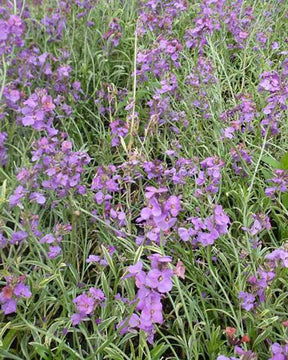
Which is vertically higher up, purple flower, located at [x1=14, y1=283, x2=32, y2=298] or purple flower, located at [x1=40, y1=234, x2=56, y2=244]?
purple flower, located at [x1=14, y1=283, x2=32, y2=298]

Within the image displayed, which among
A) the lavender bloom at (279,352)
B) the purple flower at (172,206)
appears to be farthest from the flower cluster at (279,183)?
the lavender bloom at (279,352)

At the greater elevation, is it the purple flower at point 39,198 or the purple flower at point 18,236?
the purple flower at point 39,198

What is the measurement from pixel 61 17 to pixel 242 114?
1367mm

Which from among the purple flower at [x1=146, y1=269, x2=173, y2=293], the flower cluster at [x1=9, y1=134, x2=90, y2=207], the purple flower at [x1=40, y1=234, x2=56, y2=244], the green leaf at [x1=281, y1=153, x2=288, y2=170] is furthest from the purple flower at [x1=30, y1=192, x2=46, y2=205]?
the green leaf at [x1=281, y1=153, x2=288, y2=170]

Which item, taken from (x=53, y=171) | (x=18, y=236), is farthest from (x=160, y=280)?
(x=53, y=171)

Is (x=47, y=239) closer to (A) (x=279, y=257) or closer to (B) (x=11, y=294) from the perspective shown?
(B) (x=11, y=294)

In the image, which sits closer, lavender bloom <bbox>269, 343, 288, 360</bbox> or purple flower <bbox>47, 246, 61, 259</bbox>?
lavender bloom <bbox>269, 343, 288, 360</bbox>

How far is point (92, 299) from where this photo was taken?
1412 mm

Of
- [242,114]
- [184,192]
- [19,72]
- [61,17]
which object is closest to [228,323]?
[184,192]

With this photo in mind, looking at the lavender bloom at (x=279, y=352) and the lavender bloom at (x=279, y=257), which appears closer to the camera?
the lavender bloom at (x=279, y=352)

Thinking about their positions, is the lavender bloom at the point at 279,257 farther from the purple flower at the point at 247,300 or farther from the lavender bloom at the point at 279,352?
the lavender bloom at the point at 279,352

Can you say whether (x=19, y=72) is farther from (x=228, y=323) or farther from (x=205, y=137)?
(x=228, y=323)

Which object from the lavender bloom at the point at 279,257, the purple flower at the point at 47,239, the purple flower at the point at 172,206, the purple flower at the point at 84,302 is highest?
the purple flower at the point at 172,206

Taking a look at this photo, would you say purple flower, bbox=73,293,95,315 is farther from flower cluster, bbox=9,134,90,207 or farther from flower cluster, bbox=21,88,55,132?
flower cluster, bbox=21,88,55,132
